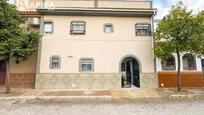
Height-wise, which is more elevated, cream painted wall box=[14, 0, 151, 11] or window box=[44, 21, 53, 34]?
cream painted wall box=[14, 0, 151, 11]

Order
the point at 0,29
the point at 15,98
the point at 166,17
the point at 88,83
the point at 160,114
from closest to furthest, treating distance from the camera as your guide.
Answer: the point at 160,114
the point at 15,98
the point at 0,29
the point at 166,17
the point at 88,83

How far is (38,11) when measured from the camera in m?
15.3

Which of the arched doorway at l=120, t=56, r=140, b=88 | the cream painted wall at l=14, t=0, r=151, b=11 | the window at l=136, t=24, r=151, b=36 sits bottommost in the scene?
the arched doorway at l=120, t=56, r=140, b=88

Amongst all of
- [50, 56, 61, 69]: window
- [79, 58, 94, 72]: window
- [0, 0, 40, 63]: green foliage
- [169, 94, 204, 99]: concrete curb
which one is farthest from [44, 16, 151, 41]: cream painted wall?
[169, 94, 204, 99]: concrete curb

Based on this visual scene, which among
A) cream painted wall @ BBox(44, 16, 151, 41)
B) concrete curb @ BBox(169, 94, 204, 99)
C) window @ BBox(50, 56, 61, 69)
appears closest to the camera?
concrete curb @ BBox(169, 94, 204, 99)

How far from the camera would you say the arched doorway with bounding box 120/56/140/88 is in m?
15.8

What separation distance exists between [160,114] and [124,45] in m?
8.76

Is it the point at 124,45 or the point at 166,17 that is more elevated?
the point at 166,17

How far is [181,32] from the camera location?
12719 mm

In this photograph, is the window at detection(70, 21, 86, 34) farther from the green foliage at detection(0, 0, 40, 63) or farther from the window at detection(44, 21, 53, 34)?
the green foliage at detection(0, 0, 40, 63)

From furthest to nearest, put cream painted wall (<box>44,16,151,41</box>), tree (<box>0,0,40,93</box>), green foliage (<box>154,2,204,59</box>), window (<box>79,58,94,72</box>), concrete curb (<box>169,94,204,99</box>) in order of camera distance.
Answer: cream painted wall (<box>44,16,151,41</box>), window (<box>79,58,94,72</box>), green foliage (<box>154,2,204,59</box>), tree (<box>0,0,40,93</box>), concrete curb (<box>169,94,204,99</box>)

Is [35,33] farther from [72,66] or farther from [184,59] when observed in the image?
[184,59]

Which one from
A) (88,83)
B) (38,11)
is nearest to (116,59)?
(88,83)

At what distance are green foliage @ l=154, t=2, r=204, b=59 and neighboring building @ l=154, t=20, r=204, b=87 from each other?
106 inches
